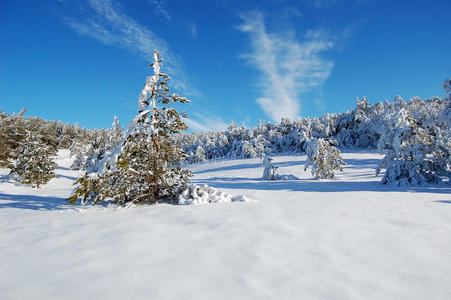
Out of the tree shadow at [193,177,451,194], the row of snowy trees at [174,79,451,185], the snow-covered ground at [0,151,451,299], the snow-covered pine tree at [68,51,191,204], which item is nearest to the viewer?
the snow-covered ground at [0,151,451,299]

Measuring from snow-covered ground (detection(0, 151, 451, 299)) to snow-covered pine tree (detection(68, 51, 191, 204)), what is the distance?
1.27 metres

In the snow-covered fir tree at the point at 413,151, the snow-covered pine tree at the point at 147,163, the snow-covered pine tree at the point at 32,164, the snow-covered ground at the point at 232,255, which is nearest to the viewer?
the snow-covered ground at the point at 232,255

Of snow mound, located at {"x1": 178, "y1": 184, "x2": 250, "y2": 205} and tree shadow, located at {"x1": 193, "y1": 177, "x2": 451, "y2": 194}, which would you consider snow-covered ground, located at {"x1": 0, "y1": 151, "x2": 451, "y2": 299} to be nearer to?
snow mound, located at {"x1": 178, "y1": 184, "x2": 250, "y2": 205}

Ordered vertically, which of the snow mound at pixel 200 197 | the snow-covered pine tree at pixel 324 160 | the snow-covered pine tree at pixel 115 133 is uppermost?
the snow-covered pine tree at pixel 115 133

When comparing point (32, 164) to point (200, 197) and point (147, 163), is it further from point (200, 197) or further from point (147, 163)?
point (200, 197)

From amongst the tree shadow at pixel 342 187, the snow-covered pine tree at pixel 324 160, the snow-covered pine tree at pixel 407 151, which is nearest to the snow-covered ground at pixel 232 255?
the tree shadow at pixel 342 187

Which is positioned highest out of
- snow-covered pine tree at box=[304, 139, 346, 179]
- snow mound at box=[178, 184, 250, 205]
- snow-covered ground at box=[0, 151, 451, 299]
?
snow-covered pine tree at box=[304, 139, 346, 179]

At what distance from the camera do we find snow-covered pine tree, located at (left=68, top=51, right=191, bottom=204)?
711 centimetres

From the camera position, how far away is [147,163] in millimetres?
8078

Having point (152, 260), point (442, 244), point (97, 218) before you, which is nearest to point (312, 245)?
point (442, 244)

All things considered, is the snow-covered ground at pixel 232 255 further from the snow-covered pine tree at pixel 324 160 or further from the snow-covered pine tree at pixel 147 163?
the snow-covered pine tree at pixel 324 160

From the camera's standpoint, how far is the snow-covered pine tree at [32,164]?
18125mm

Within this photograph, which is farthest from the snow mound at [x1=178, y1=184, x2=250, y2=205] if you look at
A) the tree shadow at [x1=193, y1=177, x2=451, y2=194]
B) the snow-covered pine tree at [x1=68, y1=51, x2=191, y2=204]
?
the tree shadow at [x1=193, y1=177, x2=451, y2=194]

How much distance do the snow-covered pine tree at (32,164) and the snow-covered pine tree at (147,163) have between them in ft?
48.5
